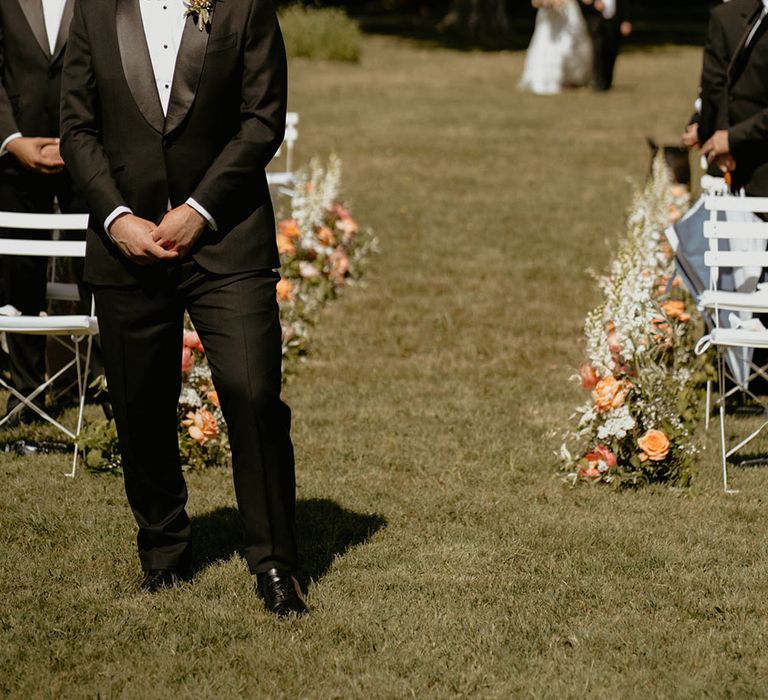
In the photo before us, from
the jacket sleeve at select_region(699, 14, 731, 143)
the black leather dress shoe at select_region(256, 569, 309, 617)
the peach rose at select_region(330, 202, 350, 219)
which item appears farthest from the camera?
the peach rose at select_region(330, 202, 350, 219)

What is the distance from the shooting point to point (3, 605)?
505 centimetres

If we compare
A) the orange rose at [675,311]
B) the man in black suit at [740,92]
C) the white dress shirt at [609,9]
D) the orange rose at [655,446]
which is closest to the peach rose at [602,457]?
the orange rose at [655,446]

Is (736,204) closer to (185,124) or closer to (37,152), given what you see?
(185,124)

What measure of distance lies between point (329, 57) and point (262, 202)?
22.2 m

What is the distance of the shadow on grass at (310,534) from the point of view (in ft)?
17.8

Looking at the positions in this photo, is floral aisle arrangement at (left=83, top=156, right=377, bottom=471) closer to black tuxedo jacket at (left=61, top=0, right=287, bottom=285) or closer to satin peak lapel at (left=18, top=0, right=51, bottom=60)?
satin peak lapel at (left=18, top=0, right=51, bottom=60)

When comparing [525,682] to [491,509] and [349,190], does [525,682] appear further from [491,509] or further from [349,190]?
[349,190]

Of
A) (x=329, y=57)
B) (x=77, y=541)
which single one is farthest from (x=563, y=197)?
(x=329, y=57)

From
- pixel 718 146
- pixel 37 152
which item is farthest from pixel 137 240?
pixel 718 146

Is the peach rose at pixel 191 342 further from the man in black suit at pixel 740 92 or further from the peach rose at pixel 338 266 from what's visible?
the peach rose at pixel 338 266

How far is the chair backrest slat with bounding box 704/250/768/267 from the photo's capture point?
659 cm

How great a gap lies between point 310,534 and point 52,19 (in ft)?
9.99

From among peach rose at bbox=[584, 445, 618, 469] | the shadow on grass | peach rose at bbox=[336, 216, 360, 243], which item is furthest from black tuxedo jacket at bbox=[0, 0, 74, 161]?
peach rose at bbox=[336, 216, 360, 243]

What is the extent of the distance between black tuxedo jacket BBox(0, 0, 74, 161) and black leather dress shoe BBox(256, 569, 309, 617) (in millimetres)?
3193
